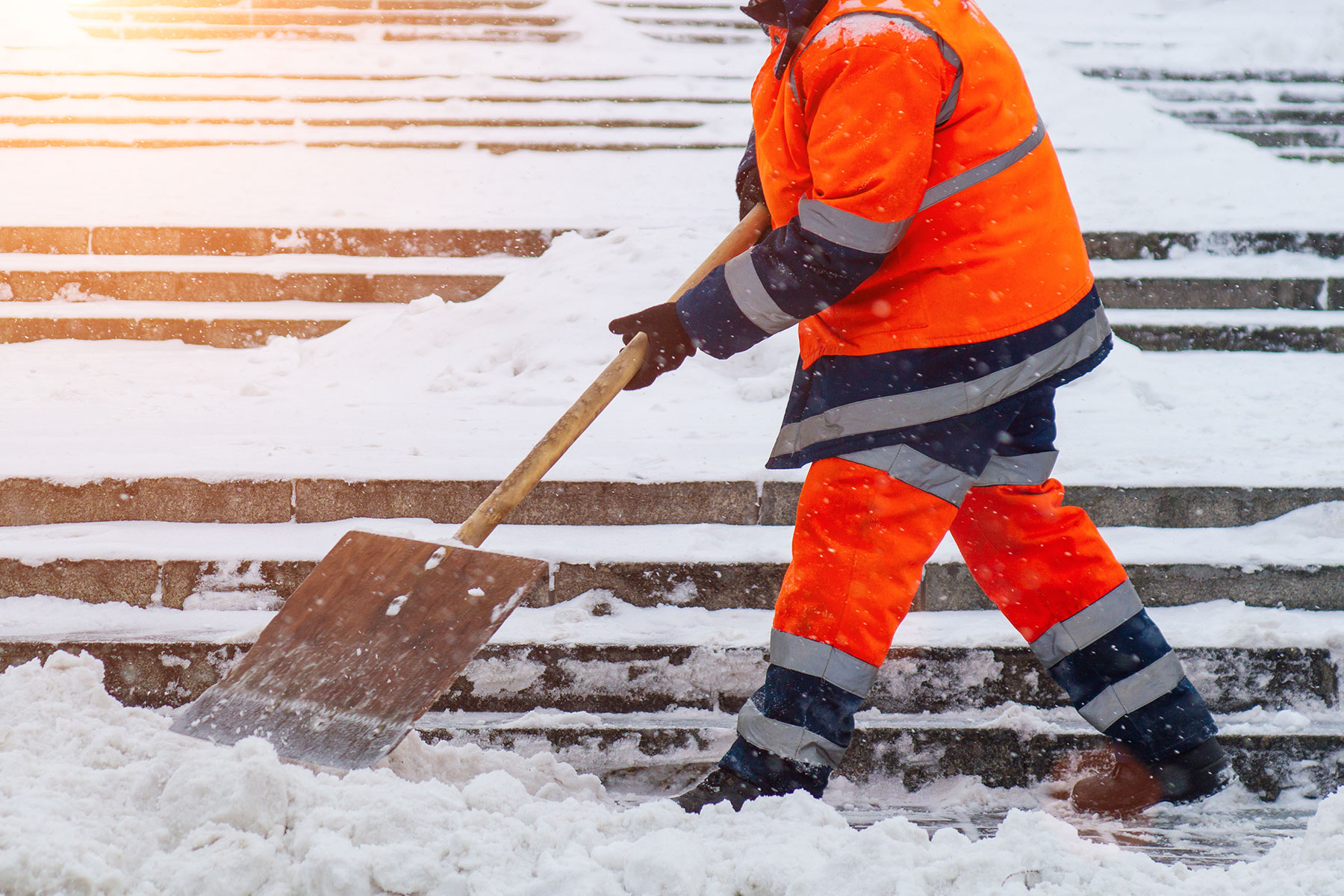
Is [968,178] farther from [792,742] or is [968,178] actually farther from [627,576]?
[627,576]

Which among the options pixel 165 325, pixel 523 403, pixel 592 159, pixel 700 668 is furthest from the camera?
pixel 592 159

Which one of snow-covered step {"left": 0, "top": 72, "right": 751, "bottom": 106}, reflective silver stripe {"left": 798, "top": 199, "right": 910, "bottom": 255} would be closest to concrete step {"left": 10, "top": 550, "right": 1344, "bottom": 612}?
reflective silver stripe {"left": 798, "top": 199, "right": 910, "bottom": 255}

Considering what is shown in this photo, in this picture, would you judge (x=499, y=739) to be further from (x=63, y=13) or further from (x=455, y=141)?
(x=63, y=13)

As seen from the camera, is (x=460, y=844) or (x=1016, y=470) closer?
(x=460, y=844)

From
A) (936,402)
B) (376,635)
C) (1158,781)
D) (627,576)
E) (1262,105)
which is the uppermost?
(1262,105)

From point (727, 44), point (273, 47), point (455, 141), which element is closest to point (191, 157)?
point (455, 141)

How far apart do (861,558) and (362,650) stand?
99cm

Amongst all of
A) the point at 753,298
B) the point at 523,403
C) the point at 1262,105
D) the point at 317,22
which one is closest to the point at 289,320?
the point at 523,403

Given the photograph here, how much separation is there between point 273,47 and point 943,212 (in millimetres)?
8057

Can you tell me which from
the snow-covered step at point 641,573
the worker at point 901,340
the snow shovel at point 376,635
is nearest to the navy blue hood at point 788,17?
the worker at point 901,340

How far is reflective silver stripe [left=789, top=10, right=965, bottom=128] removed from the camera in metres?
1.71

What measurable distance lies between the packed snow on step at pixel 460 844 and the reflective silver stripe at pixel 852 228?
0.94 meters

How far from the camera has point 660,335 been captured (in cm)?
205

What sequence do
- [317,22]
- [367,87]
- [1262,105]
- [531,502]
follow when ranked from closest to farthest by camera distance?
[531,502], [1262,105], [367,87], [317,22]
